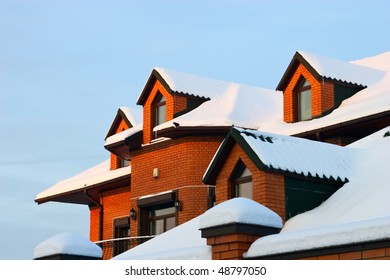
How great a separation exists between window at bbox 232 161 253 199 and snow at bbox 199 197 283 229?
4.00 meters

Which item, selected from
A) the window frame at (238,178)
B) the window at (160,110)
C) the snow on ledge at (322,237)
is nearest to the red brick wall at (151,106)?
the window at (160,110)

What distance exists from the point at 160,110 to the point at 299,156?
388 inches

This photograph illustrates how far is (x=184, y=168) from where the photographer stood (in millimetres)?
23812

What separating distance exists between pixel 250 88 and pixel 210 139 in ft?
13.1

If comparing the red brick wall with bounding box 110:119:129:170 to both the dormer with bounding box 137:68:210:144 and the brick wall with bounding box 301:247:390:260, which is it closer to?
the dormer with bounding box 137:68:210:144

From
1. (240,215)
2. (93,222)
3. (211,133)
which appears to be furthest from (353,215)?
(93,222)

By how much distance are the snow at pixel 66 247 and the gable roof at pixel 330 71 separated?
31.4 ft

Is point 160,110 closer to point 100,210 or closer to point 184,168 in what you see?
point 184,168

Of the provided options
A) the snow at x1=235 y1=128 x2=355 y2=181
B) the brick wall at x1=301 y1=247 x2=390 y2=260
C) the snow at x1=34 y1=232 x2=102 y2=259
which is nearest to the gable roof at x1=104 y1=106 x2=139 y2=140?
the snow at x1=235 y1=128 x2=355 y2=181

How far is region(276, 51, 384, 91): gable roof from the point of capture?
2288cm

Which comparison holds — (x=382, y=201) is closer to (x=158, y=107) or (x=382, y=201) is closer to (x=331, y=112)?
(x=331, y=112)

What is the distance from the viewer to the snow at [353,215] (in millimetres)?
10461

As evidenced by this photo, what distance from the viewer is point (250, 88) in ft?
89.6

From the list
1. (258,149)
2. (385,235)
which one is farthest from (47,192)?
(385,235)
